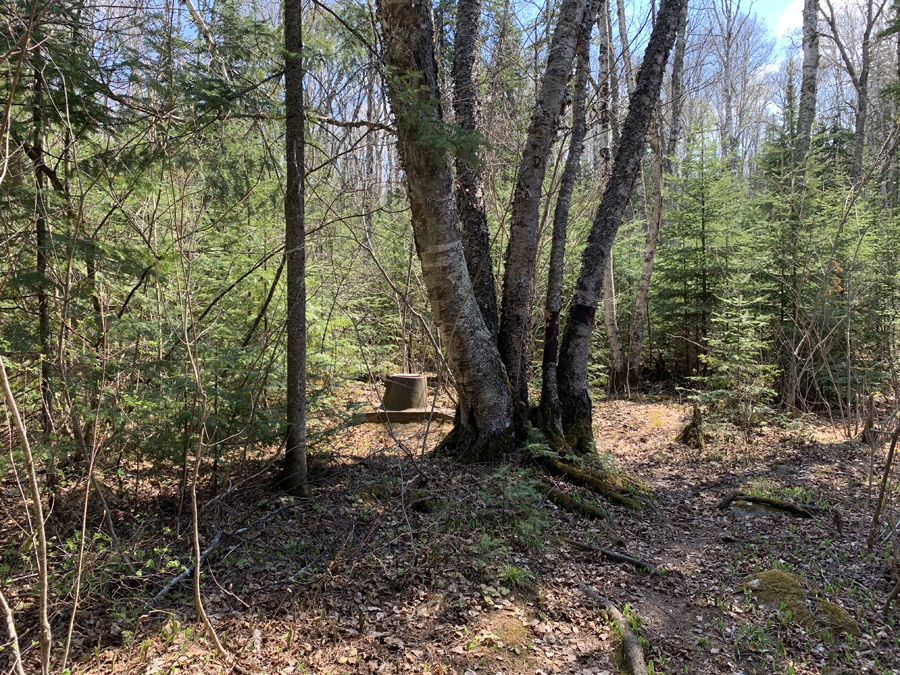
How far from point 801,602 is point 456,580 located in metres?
2.31

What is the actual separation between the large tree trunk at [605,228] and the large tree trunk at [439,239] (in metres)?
0.83

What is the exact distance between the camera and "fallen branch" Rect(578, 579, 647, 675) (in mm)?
2906

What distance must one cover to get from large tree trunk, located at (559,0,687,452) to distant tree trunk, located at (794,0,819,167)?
297 inches

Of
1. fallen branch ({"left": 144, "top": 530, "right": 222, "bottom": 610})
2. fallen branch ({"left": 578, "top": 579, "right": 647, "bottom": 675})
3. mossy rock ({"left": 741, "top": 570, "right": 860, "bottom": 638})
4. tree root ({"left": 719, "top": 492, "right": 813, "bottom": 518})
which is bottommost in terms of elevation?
fallen branch ({"left": 578, "top": 579, "right": 647, "bottom": 675})

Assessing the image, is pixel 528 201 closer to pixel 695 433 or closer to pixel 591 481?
pixel 591 481

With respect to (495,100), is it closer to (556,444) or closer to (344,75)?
(344,75)

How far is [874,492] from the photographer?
515 centimetres

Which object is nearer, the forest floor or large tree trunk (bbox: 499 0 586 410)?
the forest floor

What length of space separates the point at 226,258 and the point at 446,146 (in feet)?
9.25

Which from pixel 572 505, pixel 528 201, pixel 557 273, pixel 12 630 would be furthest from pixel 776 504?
pixel 12 630

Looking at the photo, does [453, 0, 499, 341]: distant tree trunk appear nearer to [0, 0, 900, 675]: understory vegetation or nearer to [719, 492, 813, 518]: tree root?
[0, 0, 900, 675]: understory vegetation

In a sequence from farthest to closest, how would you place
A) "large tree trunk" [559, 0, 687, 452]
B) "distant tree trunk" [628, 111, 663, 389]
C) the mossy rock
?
1. "distant tree trunk" [628, 111, 663, 389]
2. "large tree trunk" [559, 0, 687, 452]
3. the mossy rock

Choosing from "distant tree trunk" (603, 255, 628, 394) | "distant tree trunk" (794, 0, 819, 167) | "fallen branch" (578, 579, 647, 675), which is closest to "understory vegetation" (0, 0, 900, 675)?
"fallen branch" (578, 579, 647, 675)

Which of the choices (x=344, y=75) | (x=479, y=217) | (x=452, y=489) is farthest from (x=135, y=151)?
(x=452, y=489)
